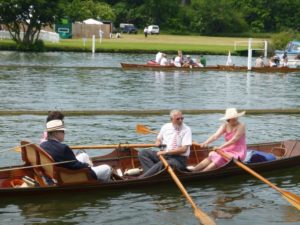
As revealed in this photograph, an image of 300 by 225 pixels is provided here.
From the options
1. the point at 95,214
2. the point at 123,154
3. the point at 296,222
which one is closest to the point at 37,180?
the point at 95,214

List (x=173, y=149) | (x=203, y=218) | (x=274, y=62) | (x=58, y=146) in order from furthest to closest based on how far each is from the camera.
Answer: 1. (x=274, y=62)
2. (x=173, y=149)
3. (x=58, y=146)
4. (x=203, y=218)

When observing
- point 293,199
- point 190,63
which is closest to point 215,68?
point 190,63

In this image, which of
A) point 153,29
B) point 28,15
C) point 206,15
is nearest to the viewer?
point 28,15

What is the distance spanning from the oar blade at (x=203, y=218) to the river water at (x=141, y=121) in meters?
0.27

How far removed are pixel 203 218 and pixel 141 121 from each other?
37.1 ft

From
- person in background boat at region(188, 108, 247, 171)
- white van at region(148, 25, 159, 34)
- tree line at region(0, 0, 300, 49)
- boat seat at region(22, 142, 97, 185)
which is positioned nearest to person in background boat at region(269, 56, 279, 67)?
person in background boat at region(188, 108, 247, 171)

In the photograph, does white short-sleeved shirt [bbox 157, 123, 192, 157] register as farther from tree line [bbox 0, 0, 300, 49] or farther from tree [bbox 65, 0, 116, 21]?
tree line [bbox 0, 0, 300, 49]

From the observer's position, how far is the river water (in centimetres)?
1261

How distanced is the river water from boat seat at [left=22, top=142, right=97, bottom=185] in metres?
0.41

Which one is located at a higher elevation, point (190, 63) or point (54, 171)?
point (54, 171)

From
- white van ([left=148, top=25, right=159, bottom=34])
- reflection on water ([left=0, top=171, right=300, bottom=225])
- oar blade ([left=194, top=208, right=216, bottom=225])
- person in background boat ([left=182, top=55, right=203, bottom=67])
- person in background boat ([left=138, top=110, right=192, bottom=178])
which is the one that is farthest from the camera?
white van ([left=148, top=25, right=159, bottom=34])

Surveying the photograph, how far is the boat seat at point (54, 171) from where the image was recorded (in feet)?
40.5

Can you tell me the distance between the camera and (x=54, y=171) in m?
12.6

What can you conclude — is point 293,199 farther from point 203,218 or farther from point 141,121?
point 141,121
